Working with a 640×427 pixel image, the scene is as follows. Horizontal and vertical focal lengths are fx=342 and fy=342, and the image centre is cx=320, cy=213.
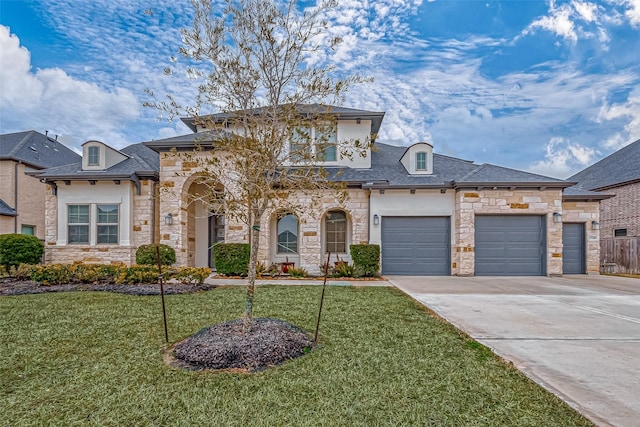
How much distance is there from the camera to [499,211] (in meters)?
12.1

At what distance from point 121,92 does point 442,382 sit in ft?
44.5

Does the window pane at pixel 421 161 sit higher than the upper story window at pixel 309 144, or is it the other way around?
the window pane at pixel 421 161

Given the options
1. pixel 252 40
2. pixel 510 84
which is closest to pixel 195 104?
pixel 252 40

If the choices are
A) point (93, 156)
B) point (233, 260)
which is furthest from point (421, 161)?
point (93, 156)

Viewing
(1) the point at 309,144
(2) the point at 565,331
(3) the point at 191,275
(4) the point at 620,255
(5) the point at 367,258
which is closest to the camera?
(1) the point at 309,144

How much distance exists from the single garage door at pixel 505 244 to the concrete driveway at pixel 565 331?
211cm

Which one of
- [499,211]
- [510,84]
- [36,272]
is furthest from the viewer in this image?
[510,84]

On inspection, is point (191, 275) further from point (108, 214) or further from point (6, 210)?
point (6, 210)

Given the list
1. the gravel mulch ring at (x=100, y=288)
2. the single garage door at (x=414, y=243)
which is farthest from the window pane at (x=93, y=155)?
the single garage door at (x=414, y=243)

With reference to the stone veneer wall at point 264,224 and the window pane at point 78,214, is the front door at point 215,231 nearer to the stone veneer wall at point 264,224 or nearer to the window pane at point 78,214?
the stone veneer wall at point 264,224

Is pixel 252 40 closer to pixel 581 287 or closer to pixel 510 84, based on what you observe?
pixel 581 287

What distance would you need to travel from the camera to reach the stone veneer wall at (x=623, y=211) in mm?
15547

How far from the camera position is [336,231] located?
13.4m

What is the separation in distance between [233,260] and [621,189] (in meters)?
18.2
